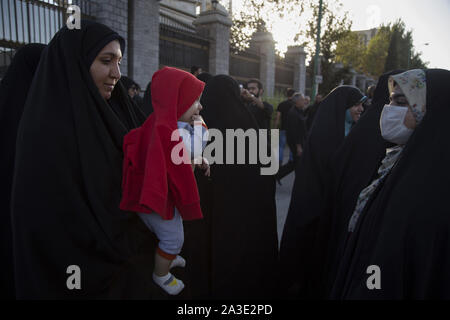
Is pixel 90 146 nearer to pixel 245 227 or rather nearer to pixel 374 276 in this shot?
pixel 245 227

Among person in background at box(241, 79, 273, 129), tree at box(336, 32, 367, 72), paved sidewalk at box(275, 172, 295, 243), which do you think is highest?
tree at box(336, 32, 367, 72)

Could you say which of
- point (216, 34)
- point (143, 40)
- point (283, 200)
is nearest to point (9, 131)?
point (283, 200)

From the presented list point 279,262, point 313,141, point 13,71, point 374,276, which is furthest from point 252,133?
point 13,71

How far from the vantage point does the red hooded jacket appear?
1.58 metres

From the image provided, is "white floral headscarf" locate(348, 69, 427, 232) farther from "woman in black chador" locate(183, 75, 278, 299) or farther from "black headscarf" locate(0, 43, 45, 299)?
"black headscarf" locate(0, 43, 45, 299)

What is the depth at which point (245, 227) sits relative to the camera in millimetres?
2451

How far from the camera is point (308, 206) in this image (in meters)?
2.50

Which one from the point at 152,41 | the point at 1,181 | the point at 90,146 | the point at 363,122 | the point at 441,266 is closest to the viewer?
the point at 441,266

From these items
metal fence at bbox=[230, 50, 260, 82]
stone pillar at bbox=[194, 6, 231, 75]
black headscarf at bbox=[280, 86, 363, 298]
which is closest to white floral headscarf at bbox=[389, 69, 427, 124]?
black headscarf at bbox=[280, 86, 363, 298]

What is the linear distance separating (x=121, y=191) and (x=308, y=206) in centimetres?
140

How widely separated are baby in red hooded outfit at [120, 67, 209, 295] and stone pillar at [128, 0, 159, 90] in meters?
8.69

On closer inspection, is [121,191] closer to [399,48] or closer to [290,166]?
[290,166]

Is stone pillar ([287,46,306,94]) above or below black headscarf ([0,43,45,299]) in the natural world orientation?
above

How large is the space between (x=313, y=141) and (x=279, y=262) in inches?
40.1
